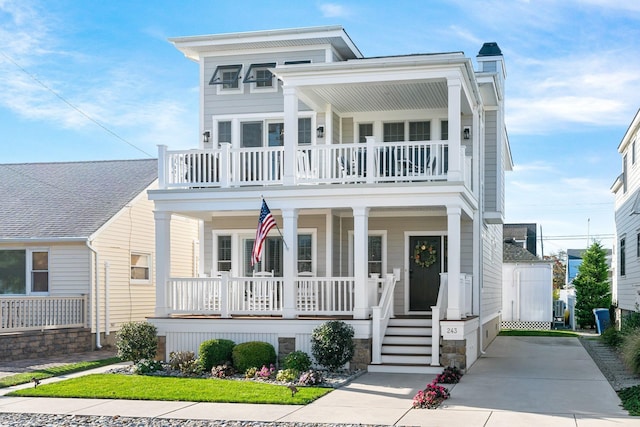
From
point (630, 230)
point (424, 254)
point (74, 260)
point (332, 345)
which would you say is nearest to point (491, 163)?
point (424, 254)

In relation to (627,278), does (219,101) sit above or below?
above

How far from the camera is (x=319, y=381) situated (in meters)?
14.6

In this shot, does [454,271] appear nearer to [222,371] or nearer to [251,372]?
[251,372]

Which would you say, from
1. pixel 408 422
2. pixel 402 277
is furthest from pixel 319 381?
pixel 402 277

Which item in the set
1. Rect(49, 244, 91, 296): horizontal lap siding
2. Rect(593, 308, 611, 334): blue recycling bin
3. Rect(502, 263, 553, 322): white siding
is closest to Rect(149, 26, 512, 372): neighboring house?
Rect(49, 244, 91, 296): horizontal lap siding

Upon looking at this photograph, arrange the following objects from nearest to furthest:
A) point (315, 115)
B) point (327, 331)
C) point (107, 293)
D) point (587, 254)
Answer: point (327, 331)
point (315, 115)
point (107, 293)
point (587, 254)

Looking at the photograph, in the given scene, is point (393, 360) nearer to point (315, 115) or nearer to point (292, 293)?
point (292, 293)

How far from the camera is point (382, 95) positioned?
18.7 m

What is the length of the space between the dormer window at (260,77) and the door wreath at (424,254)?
18.7 feet

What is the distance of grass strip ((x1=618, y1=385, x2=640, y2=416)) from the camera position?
11922mm

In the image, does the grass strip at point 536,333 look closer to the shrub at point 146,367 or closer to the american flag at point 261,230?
the american flag at point 261,230

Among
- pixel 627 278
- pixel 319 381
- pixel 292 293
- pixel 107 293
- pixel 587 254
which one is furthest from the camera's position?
pixel 587 254

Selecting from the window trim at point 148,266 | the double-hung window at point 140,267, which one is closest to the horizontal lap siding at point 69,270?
the window trim at point 148,266

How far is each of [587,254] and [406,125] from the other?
18338mm
